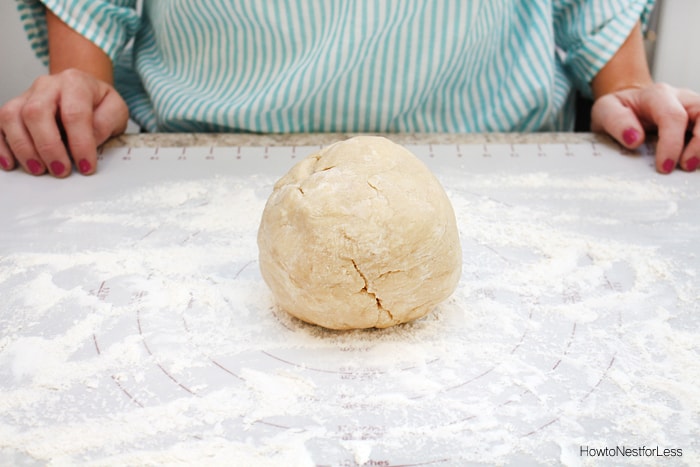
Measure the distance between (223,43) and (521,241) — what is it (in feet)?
2.15

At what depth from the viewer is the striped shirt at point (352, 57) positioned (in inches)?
47.3

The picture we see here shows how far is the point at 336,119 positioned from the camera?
4.19 feet

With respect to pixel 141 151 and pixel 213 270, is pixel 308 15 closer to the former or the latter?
pixel 141 151

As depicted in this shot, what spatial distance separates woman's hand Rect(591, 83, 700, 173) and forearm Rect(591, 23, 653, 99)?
0.03 metres

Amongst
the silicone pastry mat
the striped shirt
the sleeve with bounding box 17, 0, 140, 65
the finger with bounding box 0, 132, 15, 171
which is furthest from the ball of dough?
the sleeve with bounding box 17, 0, 140, 65

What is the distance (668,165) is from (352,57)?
549 mm

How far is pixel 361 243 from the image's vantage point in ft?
2.34

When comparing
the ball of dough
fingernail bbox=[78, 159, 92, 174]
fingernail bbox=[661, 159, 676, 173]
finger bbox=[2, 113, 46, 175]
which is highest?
the ball of dough

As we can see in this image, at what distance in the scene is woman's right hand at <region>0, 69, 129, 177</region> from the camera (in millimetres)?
1116

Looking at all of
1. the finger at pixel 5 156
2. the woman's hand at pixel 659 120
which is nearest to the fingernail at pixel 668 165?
the woman's hand at pixel 659 120

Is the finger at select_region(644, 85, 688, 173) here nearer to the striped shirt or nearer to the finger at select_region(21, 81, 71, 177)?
the striped shirt

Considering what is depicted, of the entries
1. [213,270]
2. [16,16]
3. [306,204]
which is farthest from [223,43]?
[16,16]

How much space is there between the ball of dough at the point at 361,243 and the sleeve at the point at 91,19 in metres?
0.70

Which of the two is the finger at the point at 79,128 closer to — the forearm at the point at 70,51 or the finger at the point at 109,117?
the finger at the point at 109,117
